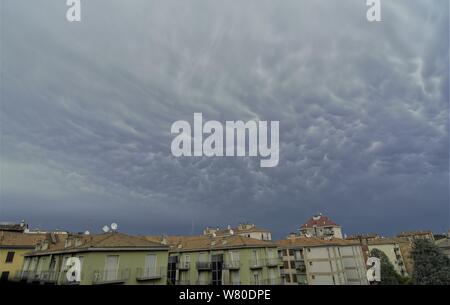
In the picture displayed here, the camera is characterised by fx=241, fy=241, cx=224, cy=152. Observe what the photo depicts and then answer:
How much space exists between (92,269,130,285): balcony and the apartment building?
2739 cm

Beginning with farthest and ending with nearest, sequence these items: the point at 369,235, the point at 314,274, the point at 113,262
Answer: the point at 369,235 → the point at 314,274 → the point at 113,262

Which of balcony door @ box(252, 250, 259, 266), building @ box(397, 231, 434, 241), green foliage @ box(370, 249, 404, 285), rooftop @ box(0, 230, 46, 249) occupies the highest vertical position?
building @ box(397, 231, 434, 241)

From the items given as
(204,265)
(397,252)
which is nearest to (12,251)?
(204,265)

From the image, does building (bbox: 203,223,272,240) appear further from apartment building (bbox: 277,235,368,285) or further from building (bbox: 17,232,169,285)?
building (bbox: 17,232,169,285)

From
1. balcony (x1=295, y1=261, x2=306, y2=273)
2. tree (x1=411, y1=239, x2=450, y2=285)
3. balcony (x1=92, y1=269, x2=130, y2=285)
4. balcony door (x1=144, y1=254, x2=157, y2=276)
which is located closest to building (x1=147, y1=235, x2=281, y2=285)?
balcony door (x1=144, y1=254, x2=157, y2=276)

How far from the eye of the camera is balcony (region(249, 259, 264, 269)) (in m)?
28.4

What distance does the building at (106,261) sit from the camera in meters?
17.9

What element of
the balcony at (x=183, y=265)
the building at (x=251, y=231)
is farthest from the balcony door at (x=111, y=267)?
→ the building at (x=251, y=231)

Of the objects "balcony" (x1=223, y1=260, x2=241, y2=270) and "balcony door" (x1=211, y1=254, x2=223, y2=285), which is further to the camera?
"balcony door" (x1=211, y1=254, x2=223, y2=285)

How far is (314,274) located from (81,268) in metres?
35.3

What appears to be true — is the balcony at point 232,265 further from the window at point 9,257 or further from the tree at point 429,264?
the window at point 9,257
